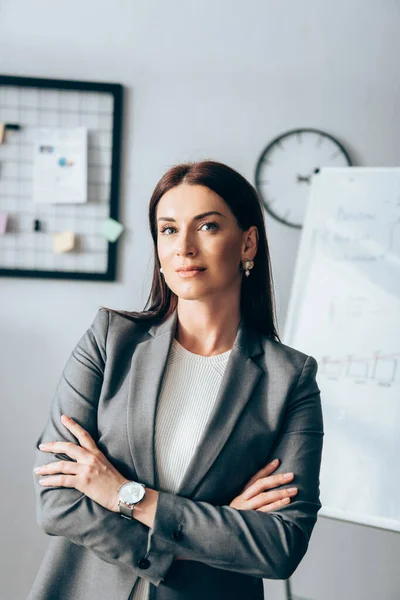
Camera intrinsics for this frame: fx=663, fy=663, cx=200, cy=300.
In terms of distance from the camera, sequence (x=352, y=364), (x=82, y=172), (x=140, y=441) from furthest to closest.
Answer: (x=82, y=172), (x=352, y=364), (x=140, y=441)

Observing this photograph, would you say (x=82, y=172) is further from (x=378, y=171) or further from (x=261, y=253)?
(x=261, y=253)

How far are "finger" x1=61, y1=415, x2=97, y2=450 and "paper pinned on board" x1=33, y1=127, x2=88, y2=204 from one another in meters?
1.44

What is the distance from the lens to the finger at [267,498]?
1207mm

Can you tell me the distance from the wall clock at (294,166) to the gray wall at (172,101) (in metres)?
0.05

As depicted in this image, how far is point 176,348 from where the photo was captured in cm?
135

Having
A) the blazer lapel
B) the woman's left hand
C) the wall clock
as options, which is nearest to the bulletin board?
the wall clock

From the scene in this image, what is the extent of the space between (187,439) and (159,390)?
4.3 inches

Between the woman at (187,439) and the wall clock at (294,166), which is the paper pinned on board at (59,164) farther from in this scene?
the woman at (187,439)

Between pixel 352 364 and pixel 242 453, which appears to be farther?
pixel 352 364

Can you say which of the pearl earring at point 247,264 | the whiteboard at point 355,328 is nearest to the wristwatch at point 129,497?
the pearl earring at point 247,264

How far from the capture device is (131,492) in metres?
1.18

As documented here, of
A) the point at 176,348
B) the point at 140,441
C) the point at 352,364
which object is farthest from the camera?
the point at 352,364

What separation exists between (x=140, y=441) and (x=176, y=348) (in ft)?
0.72

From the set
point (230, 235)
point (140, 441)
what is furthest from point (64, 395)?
point (230, 235)
